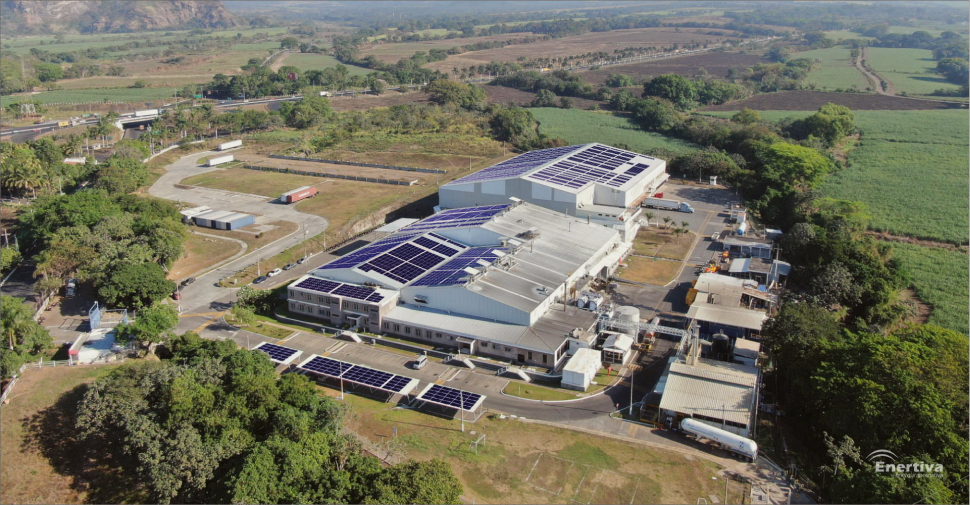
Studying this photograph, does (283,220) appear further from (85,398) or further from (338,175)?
(85,398)

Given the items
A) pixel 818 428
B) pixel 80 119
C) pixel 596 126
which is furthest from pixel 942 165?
pixel 80 119

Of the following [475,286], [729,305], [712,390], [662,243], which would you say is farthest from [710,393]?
[662,243]

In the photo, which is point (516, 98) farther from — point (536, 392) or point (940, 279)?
point (536, 392)

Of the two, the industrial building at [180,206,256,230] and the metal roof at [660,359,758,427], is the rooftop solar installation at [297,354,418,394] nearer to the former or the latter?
the metal roof at [660,359,758,427]

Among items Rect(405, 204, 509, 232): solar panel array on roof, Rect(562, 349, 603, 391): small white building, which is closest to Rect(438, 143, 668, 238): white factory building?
Rect(405, 204, 509, 232): solar panel array on roof

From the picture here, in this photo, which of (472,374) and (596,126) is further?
(596,126)

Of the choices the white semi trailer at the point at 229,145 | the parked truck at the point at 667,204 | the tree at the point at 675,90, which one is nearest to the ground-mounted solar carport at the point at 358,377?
the parked truck at the point at 667,204

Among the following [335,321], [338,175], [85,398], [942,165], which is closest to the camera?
[85,398]
